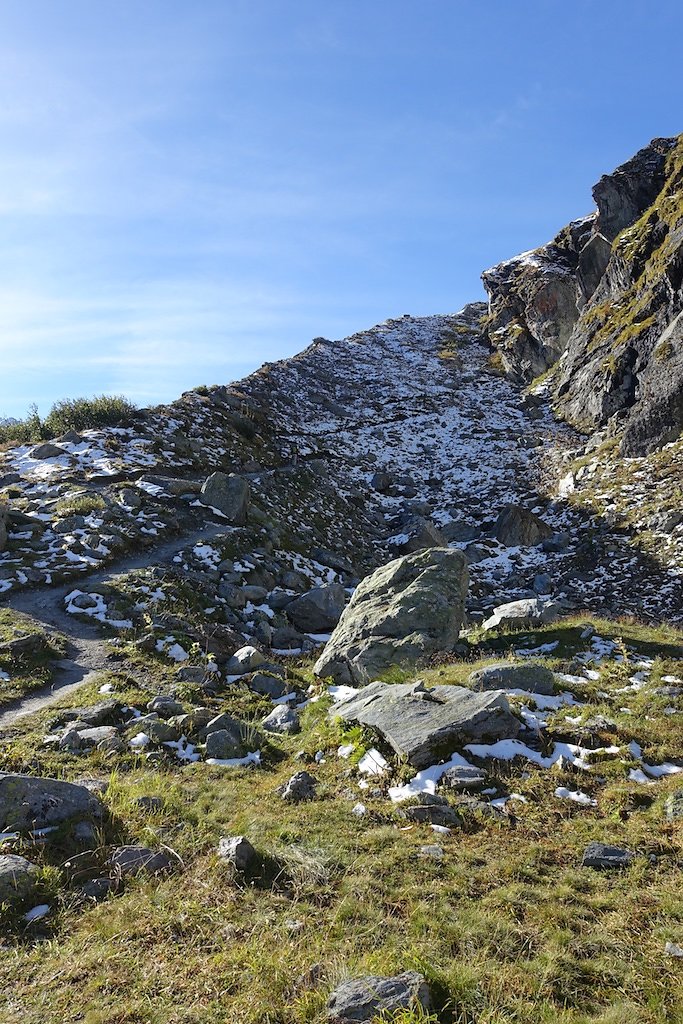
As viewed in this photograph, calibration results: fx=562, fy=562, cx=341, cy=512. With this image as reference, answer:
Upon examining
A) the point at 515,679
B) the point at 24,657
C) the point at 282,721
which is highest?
the point at 24,657

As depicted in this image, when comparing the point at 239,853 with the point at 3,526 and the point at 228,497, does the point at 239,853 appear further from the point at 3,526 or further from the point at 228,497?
the point at 228,497

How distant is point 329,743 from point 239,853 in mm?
4094

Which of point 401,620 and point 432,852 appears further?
point 401,620

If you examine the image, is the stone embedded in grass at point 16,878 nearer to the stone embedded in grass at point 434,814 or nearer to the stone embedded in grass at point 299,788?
the stone embedded in grass at point 299,788

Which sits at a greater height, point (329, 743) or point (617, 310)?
point (617, 310)

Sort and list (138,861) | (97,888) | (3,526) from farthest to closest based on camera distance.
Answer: (3,526) < (138,861) < (97,888)

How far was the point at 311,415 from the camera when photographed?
2106 inches

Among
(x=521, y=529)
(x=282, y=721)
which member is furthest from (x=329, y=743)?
(x=521, y=529)

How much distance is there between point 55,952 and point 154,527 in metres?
18.7

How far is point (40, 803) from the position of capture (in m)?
7.28

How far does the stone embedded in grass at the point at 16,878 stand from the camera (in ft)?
19.2

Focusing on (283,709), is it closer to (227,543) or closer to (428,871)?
(428,871)

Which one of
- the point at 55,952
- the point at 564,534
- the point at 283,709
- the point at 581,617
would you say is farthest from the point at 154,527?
the point at 564,534

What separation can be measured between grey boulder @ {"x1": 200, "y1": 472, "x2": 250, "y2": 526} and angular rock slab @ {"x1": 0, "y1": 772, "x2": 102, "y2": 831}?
18527 mm
